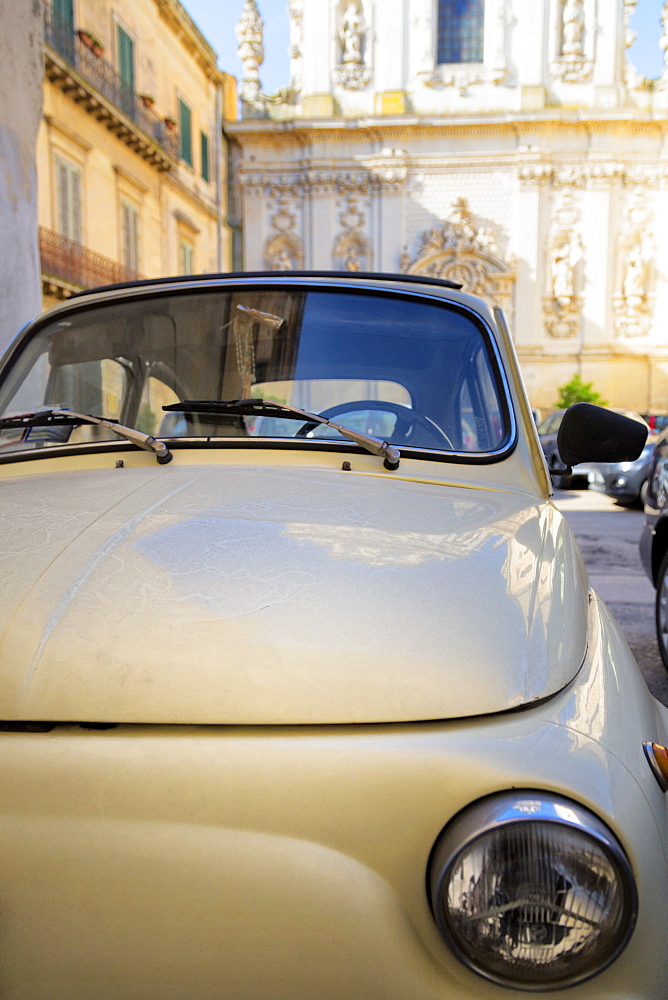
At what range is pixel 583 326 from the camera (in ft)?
89.2

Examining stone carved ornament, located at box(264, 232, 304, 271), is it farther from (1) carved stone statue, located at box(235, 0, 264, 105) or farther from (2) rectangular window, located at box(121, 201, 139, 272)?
(2) rectangular window, located at box(121, 201, 139, 272)

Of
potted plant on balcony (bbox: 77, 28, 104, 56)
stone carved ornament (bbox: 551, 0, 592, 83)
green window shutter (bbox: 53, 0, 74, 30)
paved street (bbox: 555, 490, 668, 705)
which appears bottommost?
paved street (bbox: 555, 490, 668, 705)

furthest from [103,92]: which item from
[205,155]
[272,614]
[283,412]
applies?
[272,614]

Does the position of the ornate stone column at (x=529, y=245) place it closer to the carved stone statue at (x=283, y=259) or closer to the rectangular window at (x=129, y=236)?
the carved stone statue at (x=283, y=259)

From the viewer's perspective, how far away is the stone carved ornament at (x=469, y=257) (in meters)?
27.1

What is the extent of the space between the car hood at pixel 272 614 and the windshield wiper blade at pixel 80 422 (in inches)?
14.1

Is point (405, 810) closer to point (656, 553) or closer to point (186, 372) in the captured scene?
point (186, 372)

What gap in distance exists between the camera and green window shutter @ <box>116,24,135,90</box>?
16969 mm

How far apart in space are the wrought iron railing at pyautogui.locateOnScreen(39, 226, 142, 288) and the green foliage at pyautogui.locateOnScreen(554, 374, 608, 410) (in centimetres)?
1444

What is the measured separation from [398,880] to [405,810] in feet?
0.23

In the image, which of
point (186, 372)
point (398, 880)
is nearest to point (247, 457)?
point (186, 372)

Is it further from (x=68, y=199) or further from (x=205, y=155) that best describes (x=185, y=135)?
(x=68, y=199)

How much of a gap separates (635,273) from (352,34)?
12.3m

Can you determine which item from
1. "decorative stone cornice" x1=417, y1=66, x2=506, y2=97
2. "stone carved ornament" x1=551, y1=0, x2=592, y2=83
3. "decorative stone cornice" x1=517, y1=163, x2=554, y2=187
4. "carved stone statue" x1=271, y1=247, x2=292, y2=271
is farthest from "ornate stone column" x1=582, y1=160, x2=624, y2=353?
"carved stone statue" x1=271, y1=247, x2=292, y2=271
